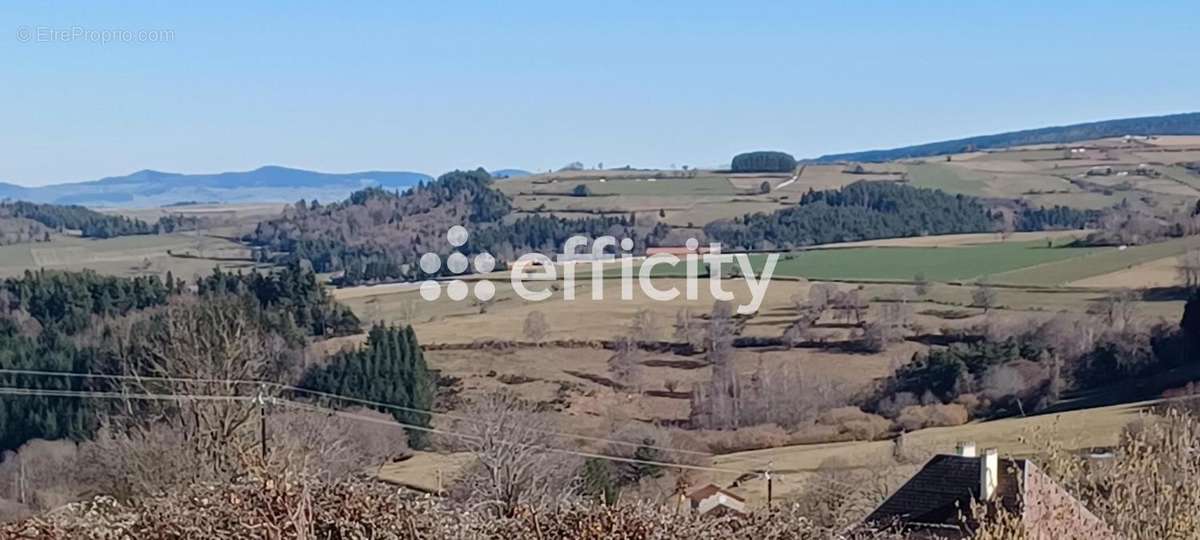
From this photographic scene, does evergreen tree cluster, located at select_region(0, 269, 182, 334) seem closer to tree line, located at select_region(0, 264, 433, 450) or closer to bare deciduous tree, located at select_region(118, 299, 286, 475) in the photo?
tree line, located at select_region(0, 264, 433, 450)

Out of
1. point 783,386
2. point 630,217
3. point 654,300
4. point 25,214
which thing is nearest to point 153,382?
point 783,386

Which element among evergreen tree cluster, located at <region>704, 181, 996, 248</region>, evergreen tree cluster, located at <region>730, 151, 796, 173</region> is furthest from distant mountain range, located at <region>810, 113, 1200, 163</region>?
evergreen tree cluster, located at <region>704, 181, 996, 248</region>

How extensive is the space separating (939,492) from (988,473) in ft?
4.10

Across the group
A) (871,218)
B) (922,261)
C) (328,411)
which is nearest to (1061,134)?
(871,218)

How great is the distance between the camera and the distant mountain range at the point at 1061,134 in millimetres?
149000

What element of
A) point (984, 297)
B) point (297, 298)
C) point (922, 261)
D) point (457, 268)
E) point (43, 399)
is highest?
point (297, 298)

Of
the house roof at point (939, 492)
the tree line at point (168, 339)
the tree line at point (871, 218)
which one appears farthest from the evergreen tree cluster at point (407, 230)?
the house roof at point (939, 492)

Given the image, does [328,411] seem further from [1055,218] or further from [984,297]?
[1055,218]

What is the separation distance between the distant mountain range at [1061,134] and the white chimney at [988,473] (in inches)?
5157

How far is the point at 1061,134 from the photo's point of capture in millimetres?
166750

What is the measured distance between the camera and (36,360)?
42.8m

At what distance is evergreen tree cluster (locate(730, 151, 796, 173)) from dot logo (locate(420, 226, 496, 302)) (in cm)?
3422

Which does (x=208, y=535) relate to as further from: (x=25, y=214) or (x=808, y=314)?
(x=25, y=214)

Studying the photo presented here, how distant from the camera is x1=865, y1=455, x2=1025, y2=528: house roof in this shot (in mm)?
16625
